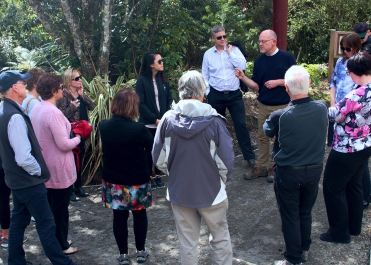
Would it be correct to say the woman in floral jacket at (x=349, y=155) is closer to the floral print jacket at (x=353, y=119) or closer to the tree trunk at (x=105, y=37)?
the floral print jacket at (x=353, y=119)

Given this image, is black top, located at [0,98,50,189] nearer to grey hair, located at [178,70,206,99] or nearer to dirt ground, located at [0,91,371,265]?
dirt ground, located at [0,91,371,265]

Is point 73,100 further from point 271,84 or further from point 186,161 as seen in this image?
point 186,161

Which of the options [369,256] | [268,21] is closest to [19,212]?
[369,256]

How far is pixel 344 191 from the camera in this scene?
175 inches

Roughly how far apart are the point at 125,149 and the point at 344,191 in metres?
2.17

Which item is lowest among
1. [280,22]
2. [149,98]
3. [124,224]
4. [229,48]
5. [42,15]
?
[124,224]

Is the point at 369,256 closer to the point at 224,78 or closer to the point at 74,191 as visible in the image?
the point at 224,78

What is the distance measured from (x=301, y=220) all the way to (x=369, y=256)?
786mm

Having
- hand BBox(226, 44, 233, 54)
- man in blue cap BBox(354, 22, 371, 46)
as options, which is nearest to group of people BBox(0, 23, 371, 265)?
man in blue cap BBox(354, 22, 371, 46)

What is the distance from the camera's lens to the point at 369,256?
4262 millimetres

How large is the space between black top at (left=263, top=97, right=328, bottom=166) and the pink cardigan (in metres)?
1.93

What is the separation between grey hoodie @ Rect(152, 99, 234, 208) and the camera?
3.51 meters

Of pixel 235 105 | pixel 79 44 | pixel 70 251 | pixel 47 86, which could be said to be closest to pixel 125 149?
pixel 47 86

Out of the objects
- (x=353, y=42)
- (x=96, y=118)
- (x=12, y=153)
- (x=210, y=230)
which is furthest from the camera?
(x=96, y=118)
